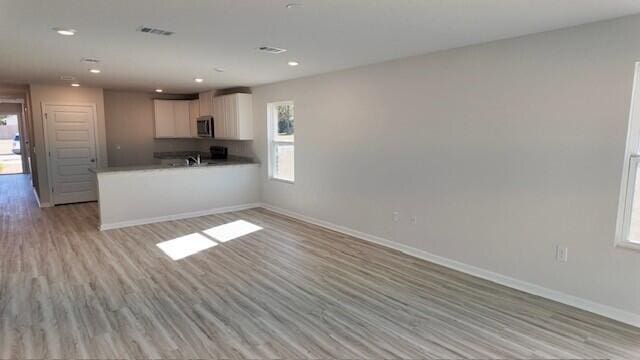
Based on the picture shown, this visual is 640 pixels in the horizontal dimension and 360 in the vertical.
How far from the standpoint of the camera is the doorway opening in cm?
1277

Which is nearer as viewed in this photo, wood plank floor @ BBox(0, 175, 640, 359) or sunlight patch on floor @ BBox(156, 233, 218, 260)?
wood plank floor @ BBox(0, 175, 640, 359)

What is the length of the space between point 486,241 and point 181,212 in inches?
191

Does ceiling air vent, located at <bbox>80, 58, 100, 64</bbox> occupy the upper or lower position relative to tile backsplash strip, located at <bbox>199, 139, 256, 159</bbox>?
upper

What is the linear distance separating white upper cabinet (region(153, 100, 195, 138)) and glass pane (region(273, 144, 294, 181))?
3.09 m

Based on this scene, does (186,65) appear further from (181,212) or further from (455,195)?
(455,195)

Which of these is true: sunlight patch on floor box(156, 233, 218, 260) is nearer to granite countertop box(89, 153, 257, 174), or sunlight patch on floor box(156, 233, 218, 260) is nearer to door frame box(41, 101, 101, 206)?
granite countertop box(89, 153, 257, 174)

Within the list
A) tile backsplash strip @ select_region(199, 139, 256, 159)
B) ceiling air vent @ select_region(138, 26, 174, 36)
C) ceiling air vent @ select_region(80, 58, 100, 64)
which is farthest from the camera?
tile backsplash strip @ select_region(199, 139, 256, 159)

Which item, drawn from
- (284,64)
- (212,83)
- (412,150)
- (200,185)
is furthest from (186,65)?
(412,150)

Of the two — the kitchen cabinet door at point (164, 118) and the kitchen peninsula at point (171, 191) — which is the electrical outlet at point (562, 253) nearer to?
the kitchen peninsula at point (171, 191)

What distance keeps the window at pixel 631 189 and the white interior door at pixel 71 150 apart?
8.50 meters

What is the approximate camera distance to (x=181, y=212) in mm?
6305

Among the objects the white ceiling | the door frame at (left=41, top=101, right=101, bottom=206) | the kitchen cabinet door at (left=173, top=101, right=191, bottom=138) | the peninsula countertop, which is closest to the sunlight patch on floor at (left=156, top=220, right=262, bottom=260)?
the peninsula countertop

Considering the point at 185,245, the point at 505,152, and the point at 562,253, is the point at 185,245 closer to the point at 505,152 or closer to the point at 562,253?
the point at 505,152

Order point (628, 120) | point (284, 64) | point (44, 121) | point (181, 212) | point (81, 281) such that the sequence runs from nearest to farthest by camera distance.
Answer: point (628, 120), point (81, 281), point (284, 64), point (181, 212), point (44, 121)
